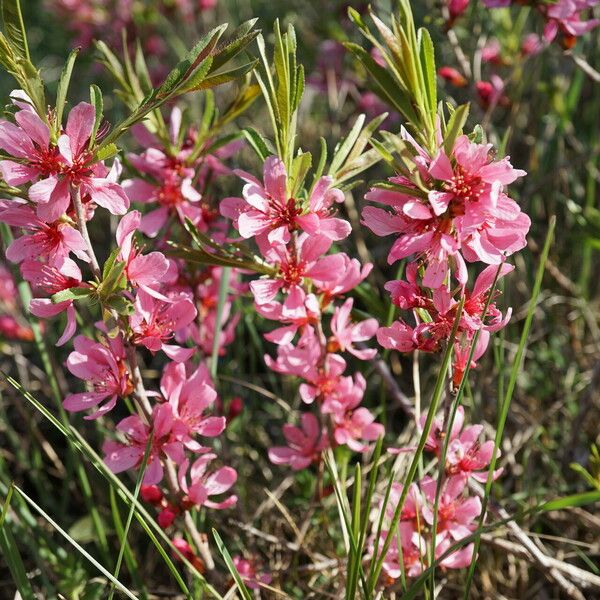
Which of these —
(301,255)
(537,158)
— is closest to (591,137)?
(537,158)

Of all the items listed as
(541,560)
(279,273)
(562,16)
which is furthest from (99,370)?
(562,16)

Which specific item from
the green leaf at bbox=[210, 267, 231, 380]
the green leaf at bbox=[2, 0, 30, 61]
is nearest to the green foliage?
the green leaf at bbox=[2, 0, 30, 61]

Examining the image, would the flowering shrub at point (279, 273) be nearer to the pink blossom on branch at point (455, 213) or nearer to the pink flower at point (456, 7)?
the pink blossom on branch at point (455, 213)

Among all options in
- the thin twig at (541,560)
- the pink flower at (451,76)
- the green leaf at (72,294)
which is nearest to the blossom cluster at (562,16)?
the pink flower at (451,76)

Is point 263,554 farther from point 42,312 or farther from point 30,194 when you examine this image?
point 30,194

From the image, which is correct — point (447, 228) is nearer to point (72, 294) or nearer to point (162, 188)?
point (72, 294)

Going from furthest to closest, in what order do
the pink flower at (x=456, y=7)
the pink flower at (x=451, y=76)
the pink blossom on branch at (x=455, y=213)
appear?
1. the pink flower at (x=451, y=76)
2. the pink flower at (x=456, y=7)
3. the pink blossom on branch at (x=455, y=213)
